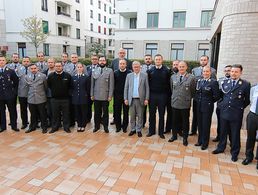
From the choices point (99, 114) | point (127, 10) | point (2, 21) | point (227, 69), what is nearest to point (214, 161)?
point (227, 69)

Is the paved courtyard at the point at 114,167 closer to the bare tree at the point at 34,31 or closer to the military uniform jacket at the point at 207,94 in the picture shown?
the military uniform jacket at the point at 207,94

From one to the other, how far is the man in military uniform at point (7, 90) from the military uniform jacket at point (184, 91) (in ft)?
12.6

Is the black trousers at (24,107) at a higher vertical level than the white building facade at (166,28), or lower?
lower

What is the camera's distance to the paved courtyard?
3.47 m

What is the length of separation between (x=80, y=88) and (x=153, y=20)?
1851cm

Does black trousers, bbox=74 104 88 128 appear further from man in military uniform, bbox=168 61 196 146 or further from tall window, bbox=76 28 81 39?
tall window, bbox=76 28 81 39

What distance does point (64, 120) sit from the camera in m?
5.89

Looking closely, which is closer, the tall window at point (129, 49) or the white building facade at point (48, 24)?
the tall window at point (129, 49)

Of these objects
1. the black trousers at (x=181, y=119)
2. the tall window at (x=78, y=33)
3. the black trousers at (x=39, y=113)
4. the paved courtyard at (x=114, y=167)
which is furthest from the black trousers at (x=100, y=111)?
the tall window at (x=78, y=33)

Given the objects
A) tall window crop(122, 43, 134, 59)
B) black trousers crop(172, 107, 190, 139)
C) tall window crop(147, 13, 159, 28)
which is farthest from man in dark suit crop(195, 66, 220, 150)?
tall window crop(122, 43, 134, 59)

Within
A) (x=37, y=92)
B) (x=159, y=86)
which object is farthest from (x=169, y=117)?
(x=37, y=92)

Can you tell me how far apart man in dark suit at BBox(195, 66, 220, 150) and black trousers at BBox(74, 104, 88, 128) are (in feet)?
8.85

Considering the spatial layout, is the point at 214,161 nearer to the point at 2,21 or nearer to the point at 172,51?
the point at 172,51

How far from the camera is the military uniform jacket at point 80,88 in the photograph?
18.9 ft
